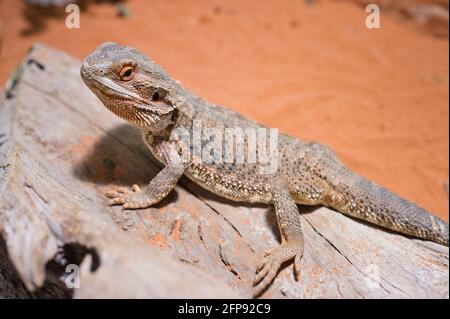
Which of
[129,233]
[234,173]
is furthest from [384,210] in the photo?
[129,233]

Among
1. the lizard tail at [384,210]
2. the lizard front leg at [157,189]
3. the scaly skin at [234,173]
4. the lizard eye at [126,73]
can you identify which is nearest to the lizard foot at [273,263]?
the scaly skin at [234,173]

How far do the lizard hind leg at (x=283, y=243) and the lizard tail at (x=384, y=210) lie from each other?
1.68 ft

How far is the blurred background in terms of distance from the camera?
5.32m

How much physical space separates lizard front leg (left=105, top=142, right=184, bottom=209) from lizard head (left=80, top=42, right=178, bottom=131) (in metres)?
0.30

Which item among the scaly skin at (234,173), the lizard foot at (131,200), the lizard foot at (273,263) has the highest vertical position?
the scaly skin at (234,173)

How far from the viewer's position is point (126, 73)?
3090 millimetres

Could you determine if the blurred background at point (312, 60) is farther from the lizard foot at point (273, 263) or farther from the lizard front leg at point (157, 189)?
the lizard foot at point (273, 263)

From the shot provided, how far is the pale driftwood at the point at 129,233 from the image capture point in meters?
2.29

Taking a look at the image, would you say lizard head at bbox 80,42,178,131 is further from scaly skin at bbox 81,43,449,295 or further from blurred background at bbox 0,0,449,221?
blurred background at bbox 0,0,449,221

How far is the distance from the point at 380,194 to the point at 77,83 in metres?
3.63

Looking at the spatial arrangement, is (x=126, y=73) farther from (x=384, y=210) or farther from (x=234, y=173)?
(x=384, y=210)

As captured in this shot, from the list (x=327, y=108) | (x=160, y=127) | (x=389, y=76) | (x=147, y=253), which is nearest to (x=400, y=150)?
(x=327, y=108)
